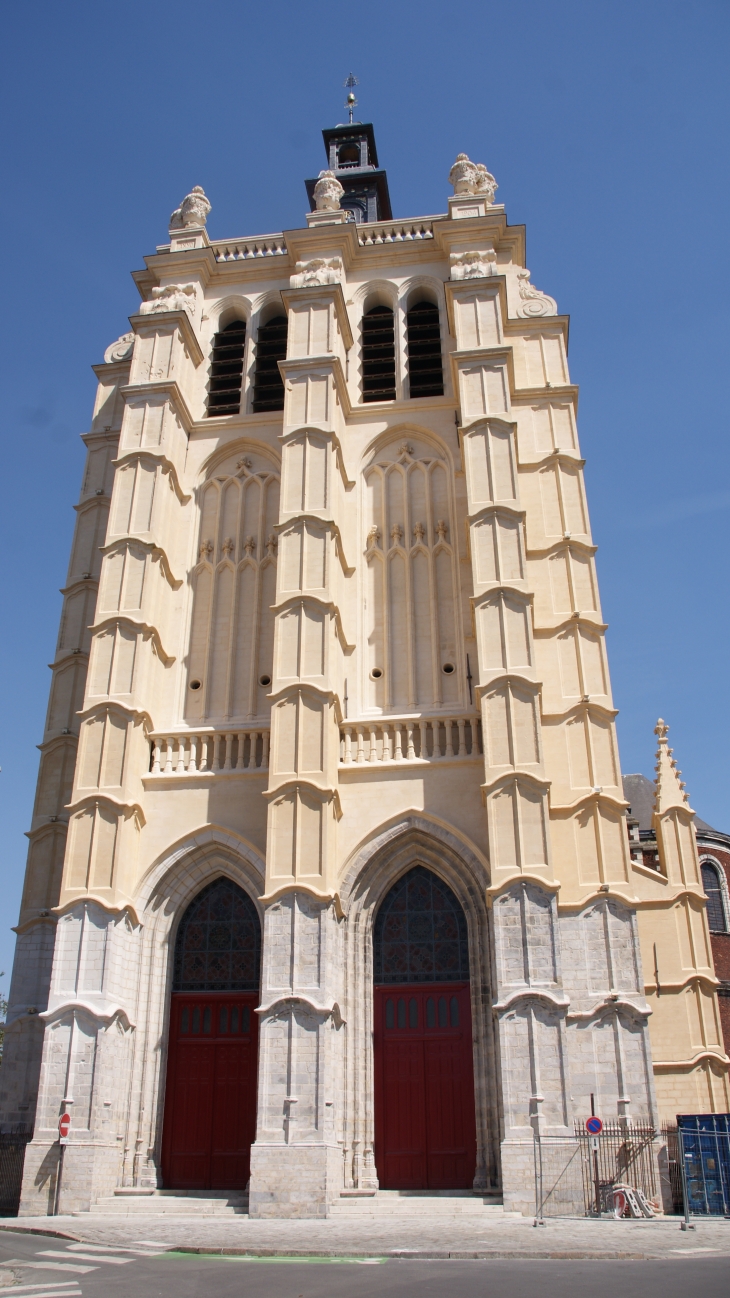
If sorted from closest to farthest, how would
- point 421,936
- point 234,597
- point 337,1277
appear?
point 337,1277
point 421,936
point 234,597

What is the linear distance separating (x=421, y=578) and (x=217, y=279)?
9865 millimetres

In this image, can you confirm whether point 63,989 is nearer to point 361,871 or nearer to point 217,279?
point 361,871

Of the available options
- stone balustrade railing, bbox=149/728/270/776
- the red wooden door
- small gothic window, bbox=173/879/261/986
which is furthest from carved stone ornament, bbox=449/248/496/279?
the red wooden door

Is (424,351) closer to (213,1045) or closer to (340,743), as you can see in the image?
(340,743)

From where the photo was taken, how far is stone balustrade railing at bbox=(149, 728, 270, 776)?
18859 mm

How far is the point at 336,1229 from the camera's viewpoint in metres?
12.9

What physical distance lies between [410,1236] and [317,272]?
19.1 metres

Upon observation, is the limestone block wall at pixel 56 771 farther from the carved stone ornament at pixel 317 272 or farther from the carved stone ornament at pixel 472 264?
the carved stone ornament at pixel 472 264

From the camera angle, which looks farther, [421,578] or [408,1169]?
[421,578]

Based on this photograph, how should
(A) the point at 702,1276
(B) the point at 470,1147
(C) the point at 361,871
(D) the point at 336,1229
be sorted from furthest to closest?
(C) the point at 361,871
(B) the point at 470,1147
(D) the point at 336,1229
(A) the point at 702,1276

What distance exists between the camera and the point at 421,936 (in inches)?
692

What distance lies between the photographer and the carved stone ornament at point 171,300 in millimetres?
23875

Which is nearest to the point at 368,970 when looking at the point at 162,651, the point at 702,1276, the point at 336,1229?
the point at 336,1229

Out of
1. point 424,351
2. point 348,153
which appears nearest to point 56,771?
point 424,351
